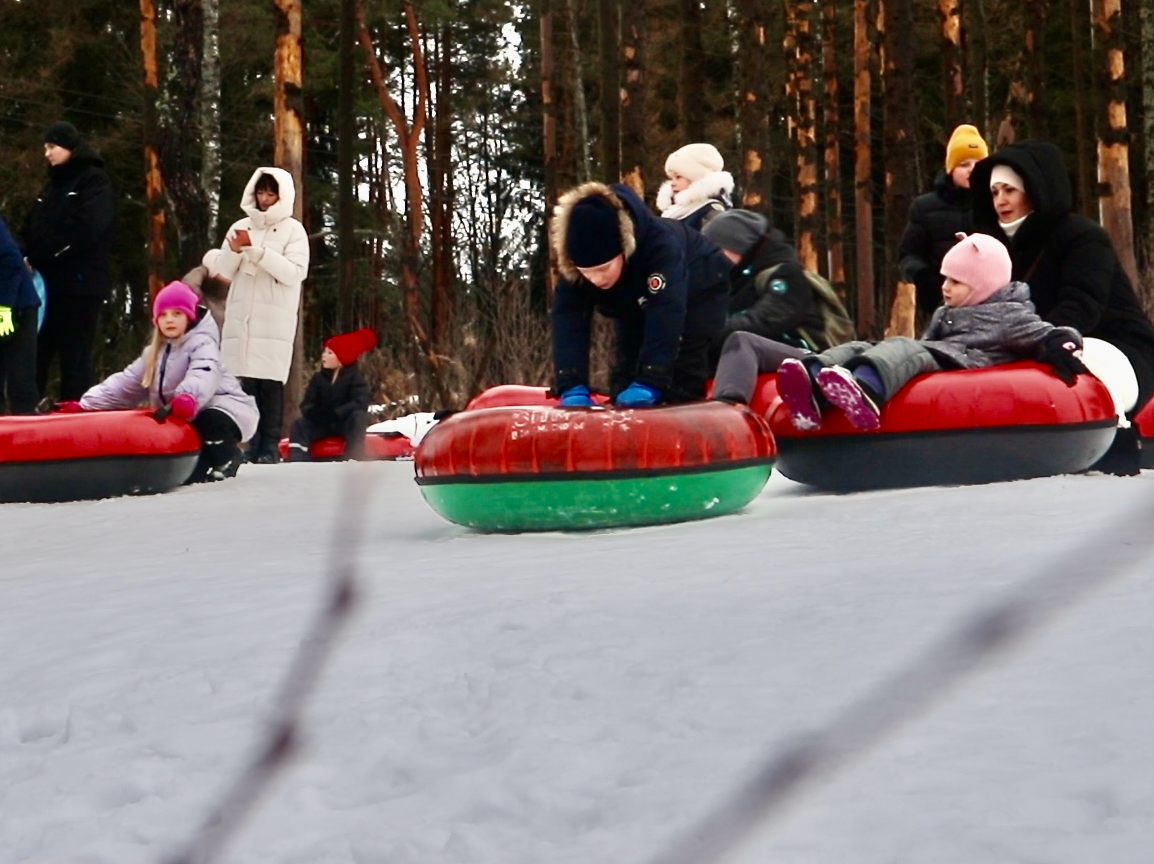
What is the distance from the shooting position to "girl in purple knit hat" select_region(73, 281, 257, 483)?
7008 millimetres

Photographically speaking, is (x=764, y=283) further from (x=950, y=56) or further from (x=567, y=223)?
(x=950, y=56)

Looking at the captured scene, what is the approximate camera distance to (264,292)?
878 centimetres

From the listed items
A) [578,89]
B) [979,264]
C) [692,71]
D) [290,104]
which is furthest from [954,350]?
[578,89]

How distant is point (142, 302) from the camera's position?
24656 millimetres

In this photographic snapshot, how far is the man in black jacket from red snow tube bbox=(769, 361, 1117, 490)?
4272 mm

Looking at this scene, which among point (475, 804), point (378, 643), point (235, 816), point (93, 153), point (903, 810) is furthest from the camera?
point (93, 153)

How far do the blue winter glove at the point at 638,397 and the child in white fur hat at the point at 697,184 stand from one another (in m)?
1.70

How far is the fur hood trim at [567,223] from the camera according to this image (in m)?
5.09

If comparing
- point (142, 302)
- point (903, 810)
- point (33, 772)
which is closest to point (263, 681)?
point (33, 772)

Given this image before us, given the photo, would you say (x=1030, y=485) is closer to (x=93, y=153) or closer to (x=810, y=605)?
(x=810, y=605)

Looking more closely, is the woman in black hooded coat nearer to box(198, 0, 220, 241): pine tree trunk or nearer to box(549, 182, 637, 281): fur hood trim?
box(549, 182, 637, 281): fur hood trim

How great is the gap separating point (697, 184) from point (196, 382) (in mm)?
2323

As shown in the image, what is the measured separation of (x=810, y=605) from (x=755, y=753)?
82 centimetres

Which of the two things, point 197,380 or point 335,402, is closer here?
point 197,380
